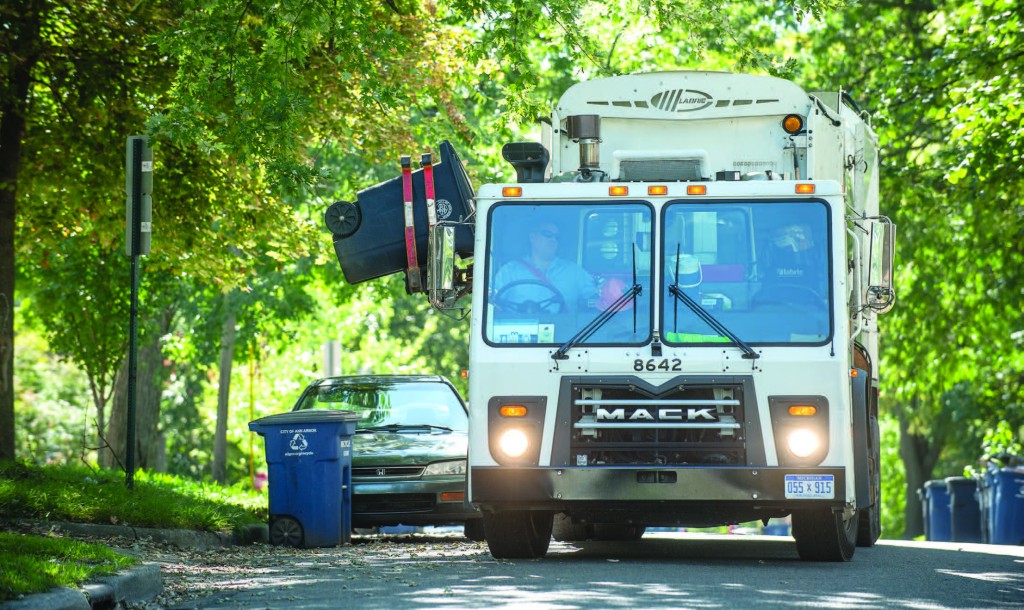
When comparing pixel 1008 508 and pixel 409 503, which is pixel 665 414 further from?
pixel 1008 508

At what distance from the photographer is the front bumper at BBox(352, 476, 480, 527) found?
13734 millimetres

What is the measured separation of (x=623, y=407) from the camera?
9.98m

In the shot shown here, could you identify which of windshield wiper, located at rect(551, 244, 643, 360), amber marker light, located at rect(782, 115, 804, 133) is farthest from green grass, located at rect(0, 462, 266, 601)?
amber marker light, located at rect(782, 115, 804, 133)

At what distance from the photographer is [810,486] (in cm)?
980

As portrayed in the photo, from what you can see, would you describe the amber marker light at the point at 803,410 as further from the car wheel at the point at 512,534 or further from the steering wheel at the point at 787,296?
the car wheel at the point at 512,534

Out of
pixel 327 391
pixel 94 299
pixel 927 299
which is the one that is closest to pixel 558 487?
pixel 327 391

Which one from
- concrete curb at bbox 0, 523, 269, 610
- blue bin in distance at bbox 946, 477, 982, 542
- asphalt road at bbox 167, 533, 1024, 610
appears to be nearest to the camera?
concrete curb at bbox 0, 523, 269, 610

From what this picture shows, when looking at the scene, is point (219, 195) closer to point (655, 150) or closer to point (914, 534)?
point (655, 150)

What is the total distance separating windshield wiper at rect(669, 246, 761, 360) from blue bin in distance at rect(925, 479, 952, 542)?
13.5 m

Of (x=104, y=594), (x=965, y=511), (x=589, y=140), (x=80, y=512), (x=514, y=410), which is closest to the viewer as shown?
(x=104, y=594)

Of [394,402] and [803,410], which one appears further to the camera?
[394,402]

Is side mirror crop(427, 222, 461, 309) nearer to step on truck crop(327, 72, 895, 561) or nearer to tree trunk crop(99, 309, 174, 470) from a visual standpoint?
step on truck crop(327, 72, 895, 561)

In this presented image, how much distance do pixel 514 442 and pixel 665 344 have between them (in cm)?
116

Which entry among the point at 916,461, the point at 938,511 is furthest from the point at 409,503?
the point at 916,461
